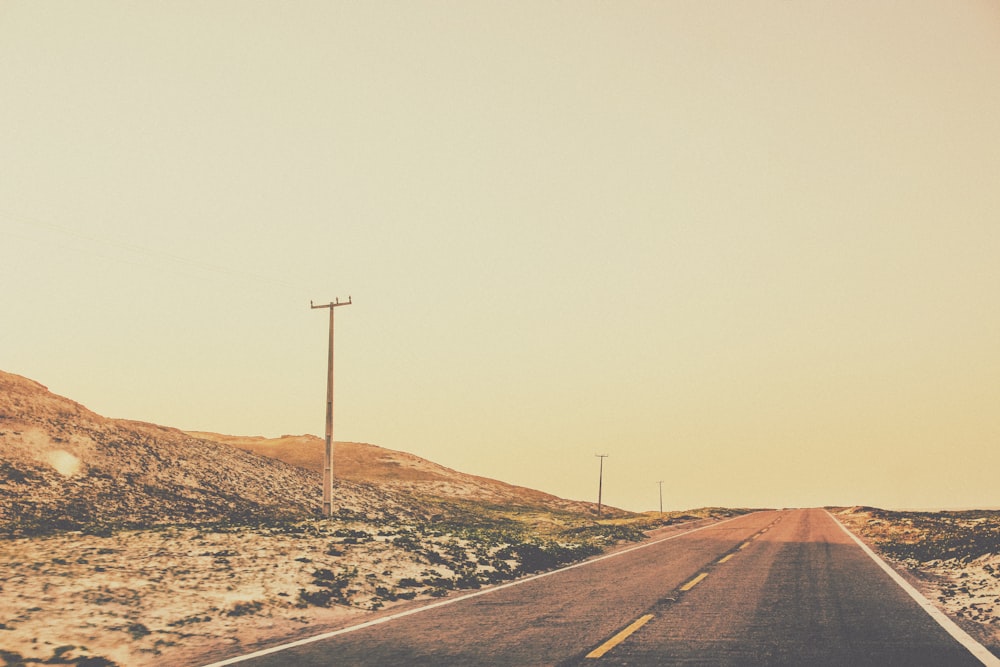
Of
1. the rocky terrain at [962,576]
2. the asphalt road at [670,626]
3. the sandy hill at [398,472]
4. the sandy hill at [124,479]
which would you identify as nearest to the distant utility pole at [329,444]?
the sandy hill at [124,479]

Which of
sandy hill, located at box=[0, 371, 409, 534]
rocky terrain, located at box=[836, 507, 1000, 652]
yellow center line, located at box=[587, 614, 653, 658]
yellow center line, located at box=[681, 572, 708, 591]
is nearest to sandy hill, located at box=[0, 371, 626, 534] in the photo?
Result: sandy hill, located at box=[0, 371, 409, 534]

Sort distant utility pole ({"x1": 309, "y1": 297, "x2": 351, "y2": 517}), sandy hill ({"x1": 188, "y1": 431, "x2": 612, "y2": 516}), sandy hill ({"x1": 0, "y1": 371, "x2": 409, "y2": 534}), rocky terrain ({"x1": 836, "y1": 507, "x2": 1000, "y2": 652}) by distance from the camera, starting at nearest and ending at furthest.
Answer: rocky terrain ({"x1": 836, "y1": 507, "x2": 1000, "y2": 652}) → distant utility pole ({"x1": 309, "y1": 297, "x2": 351, "y2": 517}) → sandy hill ({"x1": 0, "y1": 371, "x2": 409, "y2": 534}) → sandy hill ({"x1": 188, "y1": 431, "x2": 612, "y2": 516})

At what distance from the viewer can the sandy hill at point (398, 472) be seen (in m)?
99.9

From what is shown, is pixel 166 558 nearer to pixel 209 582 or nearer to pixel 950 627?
pixel 209 582

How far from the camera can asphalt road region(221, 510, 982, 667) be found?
789 cm

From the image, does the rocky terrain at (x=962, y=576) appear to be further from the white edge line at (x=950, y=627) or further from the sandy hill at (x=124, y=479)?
the sandy hill at (x=124, y=479)

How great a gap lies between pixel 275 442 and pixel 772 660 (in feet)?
433

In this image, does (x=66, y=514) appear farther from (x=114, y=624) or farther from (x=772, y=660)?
(x=772, y=660)

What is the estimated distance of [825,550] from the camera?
2312 centimetres

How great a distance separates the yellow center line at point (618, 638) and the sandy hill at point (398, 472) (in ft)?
270

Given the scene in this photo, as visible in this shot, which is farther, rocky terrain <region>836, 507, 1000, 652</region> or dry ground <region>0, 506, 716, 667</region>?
rocky terrain <region>836, 507, 1000, 652</region>

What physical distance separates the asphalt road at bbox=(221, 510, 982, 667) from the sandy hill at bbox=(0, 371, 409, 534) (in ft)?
73.6

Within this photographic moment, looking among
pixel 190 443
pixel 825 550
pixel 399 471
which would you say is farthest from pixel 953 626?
pixel 399 471

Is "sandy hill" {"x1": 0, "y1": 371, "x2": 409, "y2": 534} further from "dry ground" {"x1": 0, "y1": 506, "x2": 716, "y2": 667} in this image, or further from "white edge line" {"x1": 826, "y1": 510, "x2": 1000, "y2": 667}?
"white edge line" {"x1": 826, "y1": 510, "x2": 1000, "y2": 667}
